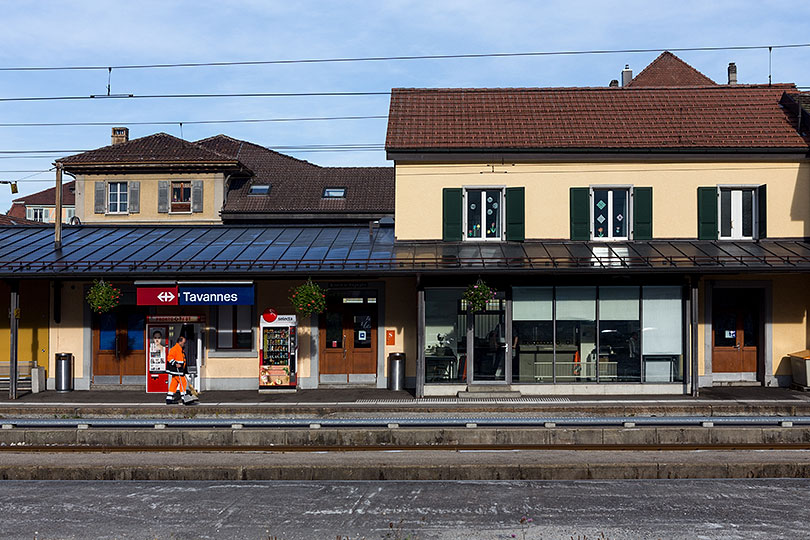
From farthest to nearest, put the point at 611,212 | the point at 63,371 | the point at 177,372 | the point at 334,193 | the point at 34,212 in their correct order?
the point at 34,212 < the point at 334,193 < the point at 611,212 < the point at 63,371 < the point at 177,372

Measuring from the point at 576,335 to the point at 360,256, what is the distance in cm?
625

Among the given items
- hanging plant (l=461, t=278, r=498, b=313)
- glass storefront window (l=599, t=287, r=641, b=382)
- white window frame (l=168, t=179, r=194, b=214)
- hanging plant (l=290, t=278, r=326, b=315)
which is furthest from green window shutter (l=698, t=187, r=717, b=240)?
white window frame (l=168, t=179, r=194, b=214)

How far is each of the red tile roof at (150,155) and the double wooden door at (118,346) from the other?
72.5ft

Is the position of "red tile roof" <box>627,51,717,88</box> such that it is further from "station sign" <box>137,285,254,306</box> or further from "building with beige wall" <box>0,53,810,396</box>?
"station sign" <box>137,285,254,306</box>

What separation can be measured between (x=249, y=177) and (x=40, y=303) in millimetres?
24947

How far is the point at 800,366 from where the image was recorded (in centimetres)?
2083

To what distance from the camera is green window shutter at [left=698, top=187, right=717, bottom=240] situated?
21.8 m

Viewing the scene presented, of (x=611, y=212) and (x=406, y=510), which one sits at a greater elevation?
(x=611, y=212)

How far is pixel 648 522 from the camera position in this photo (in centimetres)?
1034

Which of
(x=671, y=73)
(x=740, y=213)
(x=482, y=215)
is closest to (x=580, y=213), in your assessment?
(x=482, y=215)

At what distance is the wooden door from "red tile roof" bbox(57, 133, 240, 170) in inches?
1144

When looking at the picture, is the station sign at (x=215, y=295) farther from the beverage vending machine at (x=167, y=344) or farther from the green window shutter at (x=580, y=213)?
the green window shutter at (x=580, y=213)

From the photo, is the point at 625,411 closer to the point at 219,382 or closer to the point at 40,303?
the point at 219,382

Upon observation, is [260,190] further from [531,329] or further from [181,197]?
[531,329]
